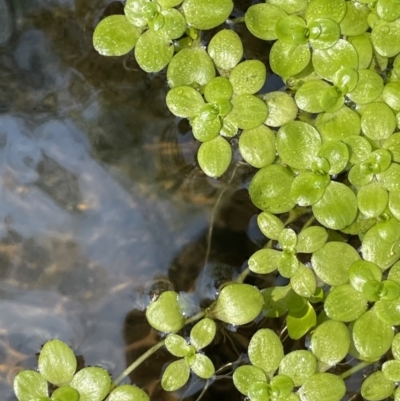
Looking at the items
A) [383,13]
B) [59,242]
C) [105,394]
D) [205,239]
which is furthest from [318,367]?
[383,13]

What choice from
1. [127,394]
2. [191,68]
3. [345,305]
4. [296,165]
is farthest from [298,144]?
[127,394]

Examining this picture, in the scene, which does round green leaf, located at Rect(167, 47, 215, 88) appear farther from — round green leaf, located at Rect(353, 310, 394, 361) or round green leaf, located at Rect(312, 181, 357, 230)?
round green leaf, located at Rect(353, 310, 394, 361)

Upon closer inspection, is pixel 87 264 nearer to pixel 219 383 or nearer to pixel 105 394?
pixel 105 394

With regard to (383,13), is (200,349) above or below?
below

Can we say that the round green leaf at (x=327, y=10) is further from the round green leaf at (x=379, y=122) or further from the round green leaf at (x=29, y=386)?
the round green leaf at (x=29, y=386)

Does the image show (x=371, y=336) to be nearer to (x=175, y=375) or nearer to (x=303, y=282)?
(x=303, y=282)

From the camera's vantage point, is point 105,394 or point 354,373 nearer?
point 105,394
